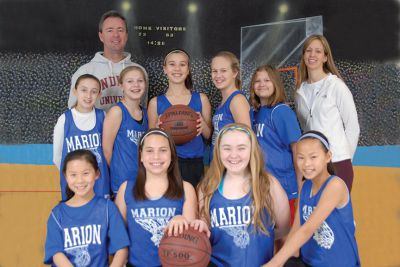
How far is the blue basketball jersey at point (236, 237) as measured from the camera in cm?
270

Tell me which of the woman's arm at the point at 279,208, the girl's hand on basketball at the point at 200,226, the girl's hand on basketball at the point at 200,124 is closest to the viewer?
the girl's hand on basketball at the point at 200,226

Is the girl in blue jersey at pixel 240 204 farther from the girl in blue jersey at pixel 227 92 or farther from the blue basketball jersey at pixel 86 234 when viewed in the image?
the girl in blue jersey at pixel 227 92

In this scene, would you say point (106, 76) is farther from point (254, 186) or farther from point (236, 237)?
point (236, 237)

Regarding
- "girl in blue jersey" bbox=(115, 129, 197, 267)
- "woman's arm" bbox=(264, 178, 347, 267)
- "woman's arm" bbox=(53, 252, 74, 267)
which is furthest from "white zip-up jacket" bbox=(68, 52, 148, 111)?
"woman's arm" bbox=(264, 178, 347, 267)

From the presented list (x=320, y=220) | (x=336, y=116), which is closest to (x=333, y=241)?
(x=320, y=220)

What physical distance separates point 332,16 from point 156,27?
58.1 inches

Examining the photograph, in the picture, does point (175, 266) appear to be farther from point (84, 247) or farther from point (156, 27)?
point (156, 27)

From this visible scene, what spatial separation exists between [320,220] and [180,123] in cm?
114

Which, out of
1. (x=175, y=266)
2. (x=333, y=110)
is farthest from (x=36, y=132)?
(x=333, y=110)

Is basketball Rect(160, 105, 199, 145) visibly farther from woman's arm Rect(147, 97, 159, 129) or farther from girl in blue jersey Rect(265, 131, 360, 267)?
girl in blue jersey Rect(265, 131, 360, 267)

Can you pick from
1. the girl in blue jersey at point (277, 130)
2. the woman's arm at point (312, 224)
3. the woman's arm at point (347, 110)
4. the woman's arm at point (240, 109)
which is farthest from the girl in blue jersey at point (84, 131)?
the woman's arm at point (347, 110)

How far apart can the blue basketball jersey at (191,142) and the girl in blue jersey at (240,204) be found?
0.66 meters

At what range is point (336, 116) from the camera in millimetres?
3576

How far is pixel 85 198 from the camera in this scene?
2.83 m
